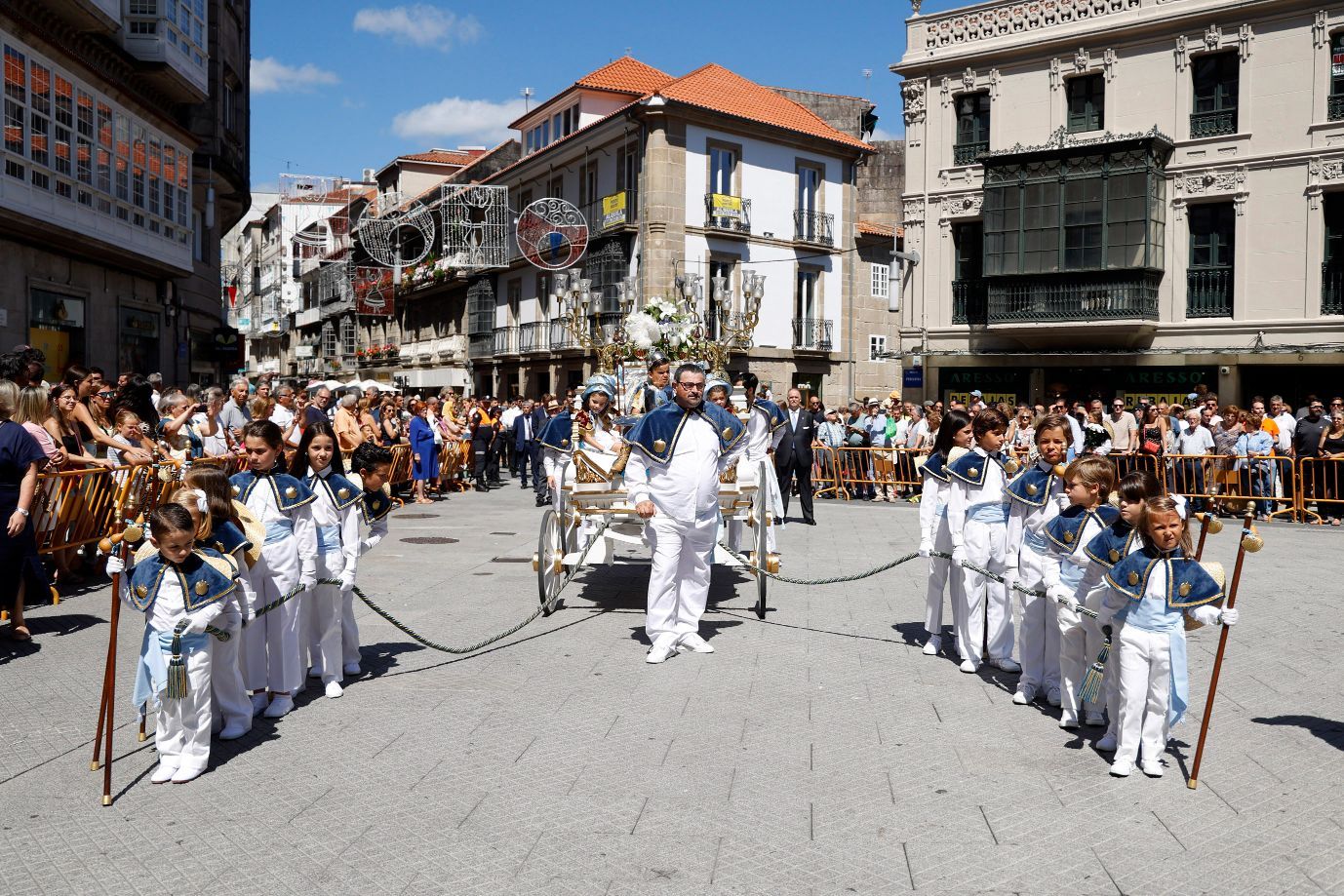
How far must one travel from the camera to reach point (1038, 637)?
667 cm

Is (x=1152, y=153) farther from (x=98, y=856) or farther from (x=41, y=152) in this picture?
(x=98, y=856)

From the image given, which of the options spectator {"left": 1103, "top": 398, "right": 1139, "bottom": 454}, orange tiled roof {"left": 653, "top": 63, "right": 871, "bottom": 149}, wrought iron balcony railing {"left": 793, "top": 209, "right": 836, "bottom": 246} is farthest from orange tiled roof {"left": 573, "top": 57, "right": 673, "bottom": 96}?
spectator {"left": 1103, "top": 398, "right": 1139, "bottom": 454}

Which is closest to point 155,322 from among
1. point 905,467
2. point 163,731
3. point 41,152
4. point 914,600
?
point 41,152

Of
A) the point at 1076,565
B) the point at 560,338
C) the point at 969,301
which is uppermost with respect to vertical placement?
the point at 969,301

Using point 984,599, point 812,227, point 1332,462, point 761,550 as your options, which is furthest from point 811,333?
point 984,599

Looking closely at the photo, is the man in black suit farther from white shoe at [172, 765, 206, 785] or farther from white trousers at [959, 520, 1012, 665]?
white shoe at [172, 765, 206, 785]

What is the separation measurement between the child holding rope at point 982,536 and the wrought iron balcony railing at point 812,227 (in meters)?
29.6

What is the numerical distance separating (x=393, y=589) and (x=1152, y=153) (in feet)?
73.5

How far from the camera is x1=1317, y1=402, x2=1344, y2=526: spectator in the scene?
17.1m

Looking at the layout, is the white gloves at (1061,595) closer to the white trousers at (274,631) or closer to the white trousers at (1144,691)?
the white trousers at (1144,691)

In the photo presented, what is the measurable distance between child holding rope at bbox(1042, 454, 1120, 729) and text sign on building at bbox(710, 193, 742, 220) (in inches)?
1140

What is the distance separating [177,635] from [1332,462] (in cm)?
1718

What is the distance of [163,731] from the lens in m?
5.18

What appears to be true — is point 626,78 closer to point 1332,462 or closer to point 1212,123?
point 1212,123
